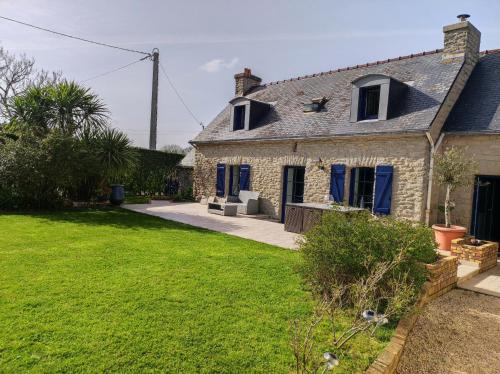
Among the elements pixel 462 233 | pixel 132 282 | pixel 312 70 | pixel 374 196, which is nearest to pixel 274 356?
pixel 132 282

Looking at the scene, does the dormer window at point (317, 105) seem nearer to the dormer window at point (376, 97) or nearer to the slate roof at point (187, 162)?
the dormer window at point (376, 97)

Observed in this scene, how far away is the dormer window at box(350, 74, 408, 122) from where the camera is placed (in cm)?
990

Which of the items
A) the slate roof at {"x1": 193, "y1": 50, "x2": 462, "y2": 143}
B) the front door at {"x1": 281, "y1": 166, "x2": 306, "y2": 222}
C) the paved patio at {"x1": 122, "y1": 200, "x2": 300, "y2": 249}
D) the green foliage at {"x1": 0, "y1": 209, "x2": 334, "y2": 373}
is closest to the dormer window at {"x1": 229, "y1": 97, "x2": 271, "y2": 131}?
the slate roof at {"x1": 193, "y1": 50, "x2": 462, "y2": 143}

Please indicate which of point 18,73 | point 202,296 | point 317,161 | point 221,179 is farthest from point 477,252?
point 18,73

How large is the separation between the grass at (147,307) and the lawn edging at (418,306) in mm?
158

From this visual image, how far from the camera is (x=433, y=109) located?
902cm

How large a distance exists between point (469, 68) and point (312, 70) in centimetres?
669

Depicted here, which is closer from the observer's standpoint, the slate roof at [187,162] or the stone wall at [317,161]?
the stone wall at [317,161]

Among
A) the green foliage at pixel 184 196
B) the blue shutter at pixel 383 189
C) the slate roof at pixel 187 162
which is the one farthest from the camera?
the slate roof at pixel 187 162

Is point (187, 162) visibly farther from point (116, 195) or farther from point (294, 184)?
point (294, 184)

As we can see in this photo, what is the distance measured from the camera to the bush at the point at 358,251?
13.7ft

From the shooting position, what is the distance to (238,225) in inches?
415

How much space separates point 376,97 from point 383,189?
3.20 metres

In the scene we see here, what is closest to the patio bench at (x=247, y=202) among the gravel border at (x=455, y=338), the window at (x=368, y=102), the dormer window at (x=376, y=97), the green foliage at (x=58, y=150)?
the green foliage at (x=58, y=150)
